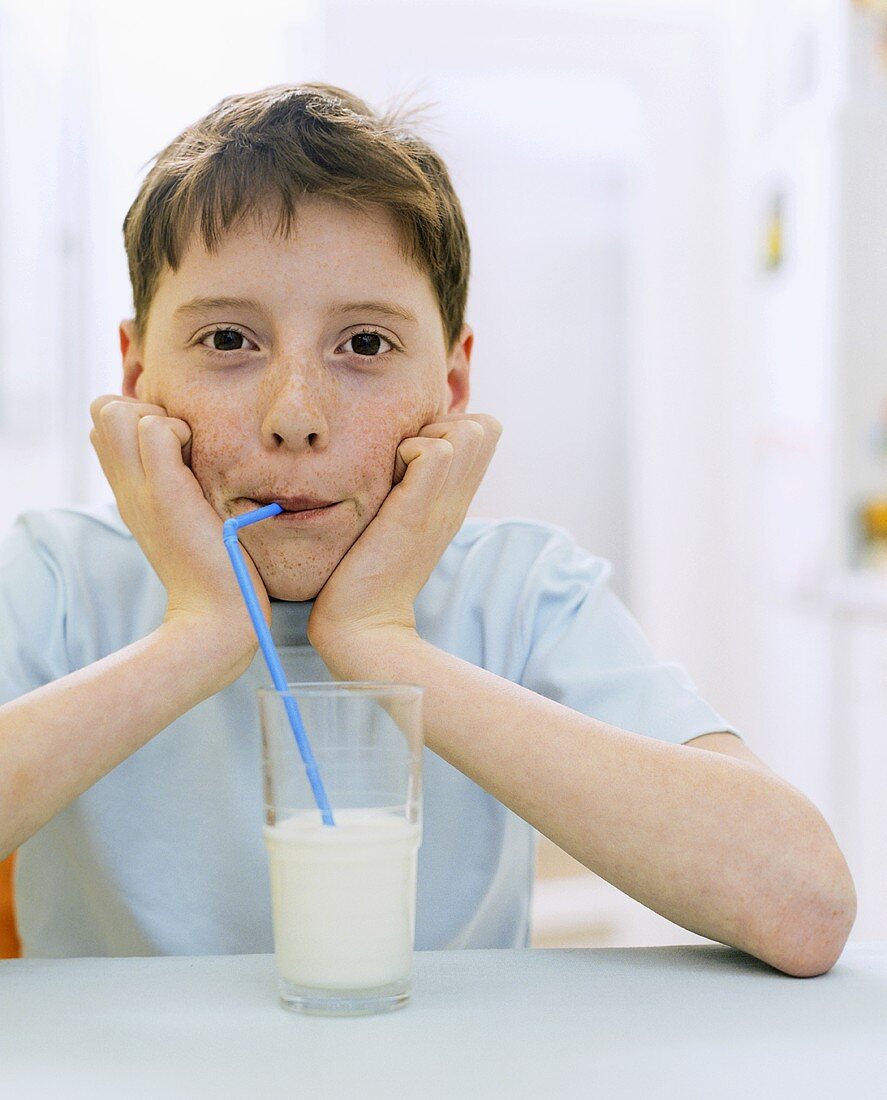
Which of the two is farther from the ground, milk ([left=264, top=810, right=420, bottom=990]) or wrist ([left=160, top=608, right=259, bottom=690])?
wrist ([left=160, top=608, right=259, bottom=690])

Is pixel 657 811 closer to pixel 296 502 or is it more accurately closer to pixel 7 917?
pixel 296 502

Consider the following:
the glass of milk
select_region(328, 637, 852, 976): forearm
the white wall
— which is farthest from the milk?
the white wall

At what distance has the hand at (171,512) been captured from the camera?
0.93 metres

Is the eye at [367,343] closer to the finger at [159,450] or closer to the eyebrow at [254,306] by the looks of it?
the eyebrow at [254,306]

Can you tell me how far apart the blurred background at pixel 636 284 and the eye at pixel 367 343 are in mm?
1769

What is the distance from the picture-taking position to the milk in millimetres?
622

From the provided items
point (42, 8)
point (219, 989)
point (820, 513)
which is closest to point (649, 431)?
point (820, 513)

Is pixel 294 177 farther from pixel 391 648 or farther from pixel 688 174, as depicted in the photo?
pixel 688 174

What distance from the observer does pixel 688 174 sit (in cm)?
345

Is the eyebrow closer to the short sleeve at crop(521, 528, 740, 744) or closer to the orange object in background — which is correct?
the short sleeve at crop(521, 528, 740, 744)

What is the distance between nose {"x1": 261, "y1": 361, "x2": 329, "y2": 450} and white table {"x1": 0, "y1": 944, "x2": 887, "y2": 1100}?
39cm

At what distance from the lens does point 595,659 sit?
1.03 metres

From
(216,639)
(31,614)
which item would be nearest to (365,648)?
(216,639)

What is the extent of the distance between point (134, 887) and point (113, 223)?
2.08 m
